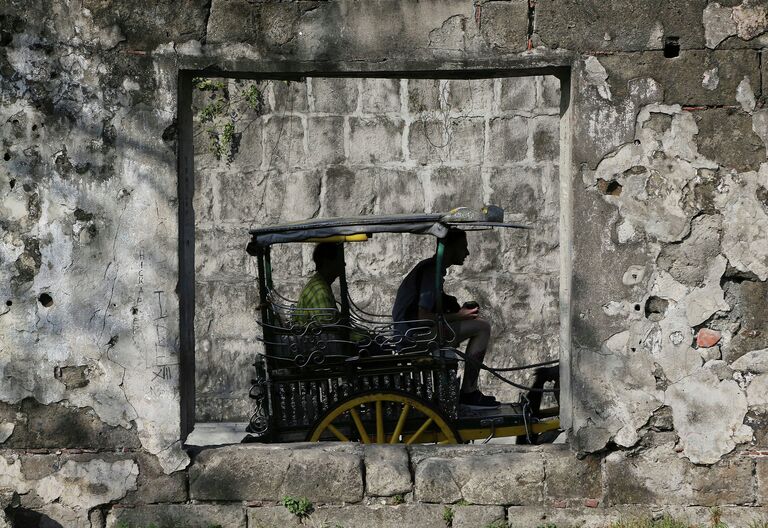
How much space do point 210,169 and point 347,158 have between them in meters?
1.10

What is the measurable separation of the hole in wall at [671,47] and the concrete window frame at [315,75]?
46 centimetres

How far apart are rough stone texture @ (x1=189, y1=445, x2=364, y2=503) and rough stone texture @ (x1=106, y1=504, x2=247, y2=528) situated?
60 millimetres

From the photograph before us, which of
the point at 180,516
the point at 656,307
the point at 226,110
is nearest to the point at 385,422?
the point at 180,516

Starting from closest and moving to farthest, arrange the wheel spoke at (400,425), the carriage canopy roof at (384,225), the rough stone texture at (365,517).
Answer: the rough stone texture at (365,517) → the carriage canopy roof at (384,225) → the wheel spoke at (400,425)

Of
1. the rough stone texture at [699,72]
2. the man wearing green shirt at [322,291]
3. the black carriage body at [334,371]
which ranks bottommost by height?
the black carriage body at [334,371]

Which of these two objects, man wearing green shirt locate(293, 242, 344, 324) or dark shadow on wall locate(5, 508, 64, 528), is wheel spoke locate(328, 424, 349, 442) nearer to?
man wearing green shirt locate(293, 242, 344, 324)

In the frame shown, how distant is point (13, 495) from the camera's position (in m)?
5.59

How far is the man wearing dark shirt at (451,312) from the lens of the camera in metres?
7.04

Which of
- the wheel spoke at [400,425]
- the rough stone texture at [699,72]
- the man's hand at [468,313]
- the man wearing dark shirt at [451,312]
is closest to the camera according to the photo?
the rough stone texture at [699,72]

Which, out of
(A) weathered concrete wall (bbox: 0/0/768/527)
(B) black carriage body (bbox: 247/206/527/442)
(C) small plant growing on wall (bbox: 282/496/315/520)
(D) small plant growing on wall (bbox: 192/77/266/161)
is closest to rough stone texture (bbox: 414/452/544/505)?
(A) weathered concrete wall (bbox: 0/0/768/527)

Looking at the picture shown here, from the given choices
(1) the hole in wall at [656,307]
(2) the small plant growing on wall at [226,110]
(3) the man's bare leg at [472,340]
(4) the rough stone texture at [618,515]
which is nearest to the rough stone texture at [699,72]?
(1) the hole in wall at [656,307]

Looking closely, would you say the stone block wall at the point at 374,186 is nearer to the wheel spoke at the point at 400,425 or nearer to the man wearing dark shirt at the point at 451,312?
the man wearing dark shirt at the point at 451,312

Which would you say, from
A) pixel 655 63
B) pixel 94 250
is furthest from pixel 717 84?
pixel 94 250

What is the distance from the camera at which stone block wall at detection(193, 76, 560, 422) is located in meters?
9.20
